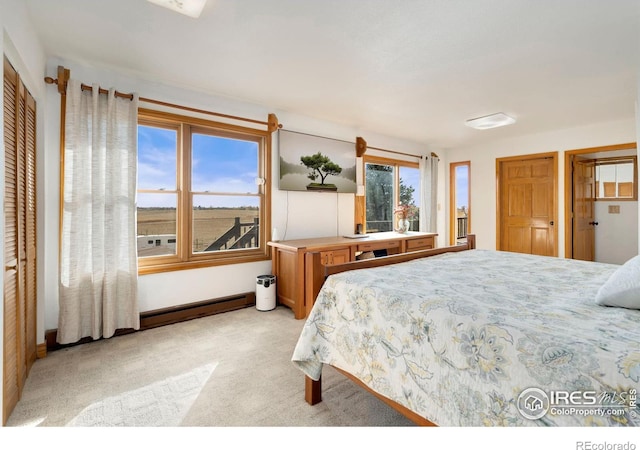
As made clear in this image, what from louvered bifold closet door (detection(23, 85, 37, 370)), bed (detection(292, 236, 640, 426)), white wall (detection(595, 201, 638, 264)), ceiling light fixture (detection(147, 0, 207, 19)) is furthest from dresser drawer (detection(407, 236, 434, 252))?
louvered bifold closet door (detection(23, 85, 37, 370))

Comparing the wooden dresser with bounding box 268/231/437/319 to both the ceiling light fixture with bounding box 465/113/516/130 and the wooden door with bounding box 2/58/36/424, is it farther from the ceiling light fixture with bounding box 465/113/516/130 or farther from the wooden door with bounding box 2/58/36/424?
the wooden door with bounding box 2/58/36/424

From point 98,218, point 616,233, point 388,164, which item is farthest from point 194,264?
point 616,233

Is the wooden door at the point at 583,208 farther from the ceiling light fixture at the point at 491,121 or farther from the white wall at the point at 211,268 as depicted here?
the white wall at the point at 211,268

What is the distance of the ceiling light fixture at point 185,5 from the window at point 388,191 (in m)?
3.31

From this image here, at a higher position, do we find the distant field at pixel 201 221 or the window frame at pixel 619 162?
the window frame at pixel 619 162

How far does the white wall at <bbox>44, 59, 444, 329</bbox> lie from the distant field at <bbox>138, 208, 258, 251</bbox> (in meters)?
0.33

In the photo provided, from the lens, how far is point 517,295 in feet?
4.69

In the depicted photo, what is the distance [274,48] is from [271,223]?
1.95 metres

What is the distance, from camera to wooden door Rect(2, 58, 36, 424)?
1.68m

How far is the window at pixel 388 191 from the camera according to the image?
196 inches

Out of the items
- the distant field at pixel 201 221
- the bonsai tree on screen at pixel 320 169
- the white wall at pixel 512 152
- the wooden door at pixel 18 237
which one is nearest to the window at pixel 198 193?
the distant field at pixel 201 221

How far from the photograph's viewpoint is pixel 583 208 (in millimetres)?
4902

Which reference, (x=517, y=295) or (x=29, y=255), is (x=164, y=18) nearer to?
(x=29, y=255)
